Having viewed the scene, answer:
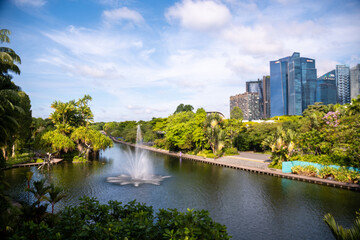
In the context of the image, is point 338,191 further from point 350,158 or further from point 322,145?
point 322,145

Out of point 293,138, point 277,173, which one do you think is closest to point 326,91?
point 293,138

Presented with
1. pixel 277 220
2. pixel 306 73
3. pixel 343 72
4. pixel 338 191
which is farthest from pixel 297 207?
pixel 343 72

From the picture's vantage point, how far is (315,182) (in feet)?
88.2

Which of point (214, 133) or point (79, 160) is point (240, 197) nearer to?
point (214, 133)

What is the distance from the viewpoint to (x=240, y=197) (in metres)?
22.5

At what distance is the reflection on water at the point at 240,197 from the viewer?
1612 cm

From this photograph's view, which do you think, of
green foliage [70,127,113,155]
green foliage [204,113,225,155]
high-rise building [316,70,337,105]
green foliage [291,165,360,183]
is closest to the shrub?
green foliage [291,165,360,183]

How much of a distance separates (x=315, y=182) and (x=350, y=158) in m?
4.59

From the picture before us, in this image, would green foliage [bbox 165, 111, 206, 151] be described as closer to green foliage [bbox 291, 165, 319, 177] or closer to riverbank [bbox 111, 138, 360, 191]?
riverbank [bbox 111, 138, 360, 191]

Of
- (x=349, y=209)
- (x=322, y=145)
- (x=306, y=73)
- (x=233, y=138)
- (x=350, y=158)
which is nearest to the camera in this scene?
(x=349, y=209)

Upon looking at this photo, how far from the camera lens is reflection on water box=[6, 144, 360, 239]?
52.9ft

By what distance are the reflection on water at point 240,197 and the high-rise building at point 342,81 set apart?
202166mm

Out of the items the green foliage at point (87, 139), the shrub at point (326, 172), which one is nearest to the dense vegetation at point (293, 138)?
the shrub at point (326, 172)

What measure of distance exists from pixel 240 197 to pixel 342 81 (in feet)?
708
